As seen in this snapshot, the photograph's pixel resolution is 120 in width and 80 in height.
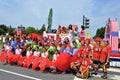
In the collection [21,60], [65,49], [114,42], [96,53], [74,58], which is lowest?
[21,60]

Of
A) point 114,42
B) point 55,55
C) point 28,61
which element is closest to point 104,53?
point 55,55

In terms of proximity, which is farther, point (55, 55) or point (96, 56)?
point (55, 55)

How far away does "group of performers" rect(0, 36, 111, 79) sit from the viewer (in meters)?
12.9

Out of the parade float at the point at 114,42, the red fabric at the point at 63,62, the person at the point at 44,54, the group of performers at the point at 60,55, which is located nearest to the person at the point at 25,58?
the group of performers at the point at 60,55

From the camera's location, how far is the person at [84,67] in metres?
12.6

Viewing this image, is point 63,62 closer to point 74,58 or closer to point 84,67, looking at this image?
point 74,58

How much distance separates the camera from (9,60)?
16.4 m

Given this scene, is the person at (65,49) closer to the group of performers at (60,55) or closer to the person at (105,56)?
the group of performers at (60,55)

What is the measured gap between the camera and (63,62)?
527 inches

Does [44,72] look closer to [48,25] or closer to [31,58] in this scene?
[31,58]

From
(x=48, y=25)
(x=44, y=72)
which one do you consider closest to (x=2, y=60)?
(x=44, y=72)

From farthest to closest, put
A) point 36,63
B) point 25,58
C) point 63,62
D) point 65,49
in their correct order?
point 25,58, point 36,63, point 65,49, point 63,62

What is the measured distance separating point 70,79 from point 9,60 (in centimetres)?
549

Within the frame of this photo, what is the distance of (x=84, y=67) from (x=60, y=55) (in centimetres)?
158
